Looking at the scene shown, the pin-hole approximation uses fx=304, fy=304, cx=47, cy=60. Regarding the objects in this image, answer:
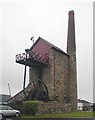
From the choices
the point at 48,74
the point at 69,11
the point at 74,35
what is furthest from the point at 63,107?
the point at 69,11

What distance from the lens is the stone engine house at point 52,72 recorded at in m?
47.3

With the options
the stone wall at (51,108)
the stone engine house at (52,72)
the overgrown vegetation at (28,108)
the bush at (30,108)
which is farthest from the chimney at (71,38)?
the bush at (30,108)

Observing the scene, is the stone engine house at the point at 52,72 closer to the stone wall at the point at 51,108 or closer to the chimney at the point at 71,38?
A: the chimney at the point at 71,38

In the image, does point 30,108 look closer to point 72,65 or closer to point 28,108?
point 28,108

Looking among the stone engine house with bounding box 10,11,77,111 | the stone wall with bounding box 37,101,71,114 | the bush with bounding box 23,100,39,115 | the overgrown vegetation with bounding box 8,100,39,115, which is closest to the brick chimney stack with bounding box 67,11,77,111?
the stone engine house with bounding box 10,11,77,111

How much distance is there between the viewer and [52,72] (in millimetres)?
49406

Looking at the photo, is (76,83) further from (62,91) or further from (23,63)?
(23,63)

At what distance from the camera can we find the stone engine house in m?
47.3

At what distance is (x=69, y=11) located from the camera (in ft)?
188

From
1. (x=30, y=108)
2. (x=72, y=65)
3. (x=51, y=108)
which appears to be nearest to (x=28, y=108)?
(x=30, y=108)

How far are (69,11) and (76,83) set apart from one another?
13591 mm

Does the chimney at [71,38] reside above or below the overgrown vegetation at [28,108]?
above

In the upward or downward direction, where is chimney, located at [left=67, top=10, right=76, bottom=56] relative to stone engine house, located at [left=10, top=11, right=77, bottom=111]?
upward

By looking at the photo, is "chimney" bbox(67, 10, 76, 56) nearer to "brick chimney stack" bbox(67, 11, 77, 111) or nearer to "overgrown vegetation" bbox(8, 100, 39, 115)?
"brick chimney stack" bbox(67, 11, 77, 111)
